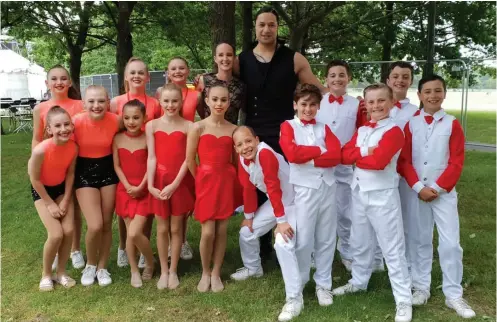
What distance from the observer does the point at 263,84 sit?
14.6 ft

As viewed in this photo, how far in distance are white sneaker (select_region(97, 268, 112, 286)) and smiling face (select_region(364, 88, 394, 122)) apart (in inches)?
115

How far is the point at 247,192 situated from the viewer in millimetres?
4188

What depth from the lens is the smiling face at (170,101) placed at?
418cm

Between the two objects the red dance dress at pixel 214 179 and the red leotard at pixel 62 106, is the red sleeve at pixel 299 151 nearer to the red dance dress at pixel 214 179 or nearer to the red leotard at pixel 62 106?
the red dance dress at pixel 214 179

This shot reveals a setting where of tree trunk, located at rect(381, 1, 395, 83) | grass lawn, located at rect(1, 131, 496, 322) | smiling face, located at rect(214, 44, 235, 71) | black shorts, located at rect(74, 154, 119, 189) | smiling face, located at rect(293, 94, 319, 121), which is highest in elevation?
tree trunk, located at rect(381, 1, 395, 83)

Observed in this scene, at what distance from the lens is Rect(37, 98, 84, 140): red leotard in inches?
177

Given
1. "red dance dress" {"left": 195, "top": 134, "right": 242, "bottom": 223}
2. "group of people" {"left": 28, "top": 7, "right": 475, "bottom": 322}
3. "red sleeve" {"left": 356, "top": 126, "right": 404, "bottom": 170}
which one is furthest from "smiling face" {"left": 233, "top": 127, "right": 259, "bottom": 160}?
"red sleeve" {"left": 356, "top": 126, "right": 404, "bottom": 170}

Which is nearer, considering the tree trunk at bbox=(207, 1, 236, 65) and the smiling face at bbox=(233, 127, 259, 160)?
the smiling face at bbox=(233, 127, 259, 160)

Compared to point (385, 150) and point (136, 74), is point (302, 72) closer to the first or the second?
point (385, 150)

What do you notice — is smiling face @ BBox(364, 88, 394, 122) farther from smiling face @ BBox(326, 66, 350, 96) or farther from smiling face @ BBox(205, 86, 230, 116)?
smiling face @ BBox(205, 86, 230, 116)

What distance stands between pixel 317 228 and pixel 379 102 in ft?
3.80

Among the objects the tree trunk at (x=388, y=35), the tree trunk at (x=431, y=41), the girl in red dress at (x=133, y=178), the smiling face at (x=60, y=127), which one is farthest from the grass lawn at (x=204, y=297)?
the tree trunk at (x=388, y=35)

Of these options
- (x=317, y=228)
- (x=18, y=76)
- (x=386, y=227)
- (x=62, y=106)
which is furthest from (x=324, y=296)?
(x=18, y=76)

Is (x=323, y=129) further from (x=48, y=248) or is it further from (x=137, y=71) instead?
(x=48, y=248)
